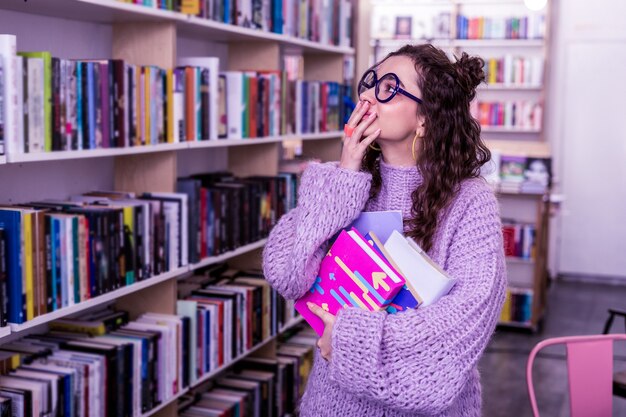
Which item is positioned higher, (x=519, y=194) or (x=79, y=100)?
(x=79, y=100)

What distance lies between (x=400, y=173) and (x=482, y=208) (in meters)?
0.20

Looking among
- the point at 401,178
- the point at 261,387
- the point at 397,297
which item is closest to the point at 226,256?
the point at 261,387

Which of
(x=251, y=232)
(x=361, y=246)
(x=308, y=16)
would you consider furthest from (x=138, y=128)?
(x=308, y=16)

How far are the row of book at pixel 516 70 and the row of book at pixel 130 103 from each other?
4074 millimetres

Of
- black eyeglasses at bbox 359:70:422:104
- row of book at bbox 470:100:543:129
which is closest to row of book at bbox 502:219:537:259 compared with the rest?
row of book at bbox 470:100:543:129

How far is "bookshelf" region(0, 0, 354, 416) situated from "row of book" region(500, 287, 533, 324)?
2.45 meters

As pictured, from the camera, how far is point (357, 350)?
1.46 metres

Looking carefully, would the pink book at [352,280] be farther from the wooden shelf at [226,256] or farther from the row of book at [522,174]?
the row of book at [522,174]

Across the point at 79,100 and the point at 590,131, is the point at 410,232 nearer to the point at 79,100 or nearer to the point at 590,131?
the point at 79,100

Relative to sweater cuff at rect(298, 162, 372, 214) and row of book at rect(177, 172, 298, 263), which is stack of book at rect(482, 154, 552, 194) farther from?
sweater cuff at rect(298, 162, 372, 214)

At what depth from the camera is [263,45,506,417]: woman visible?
4.80ft

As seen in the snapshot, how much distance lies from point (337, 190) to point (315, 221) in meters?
0.08

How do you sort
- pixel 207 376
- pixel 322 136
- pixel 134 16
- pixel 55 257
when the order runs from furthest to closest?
pixel 322 136 → pixel 207 376 → pixel 134 16 → pixel 55 257

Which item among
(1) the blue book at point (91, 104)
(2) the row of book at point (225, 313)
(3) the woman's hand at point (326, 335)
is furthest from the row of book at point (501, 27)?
(3) the woman's hand at point (326, 335)
